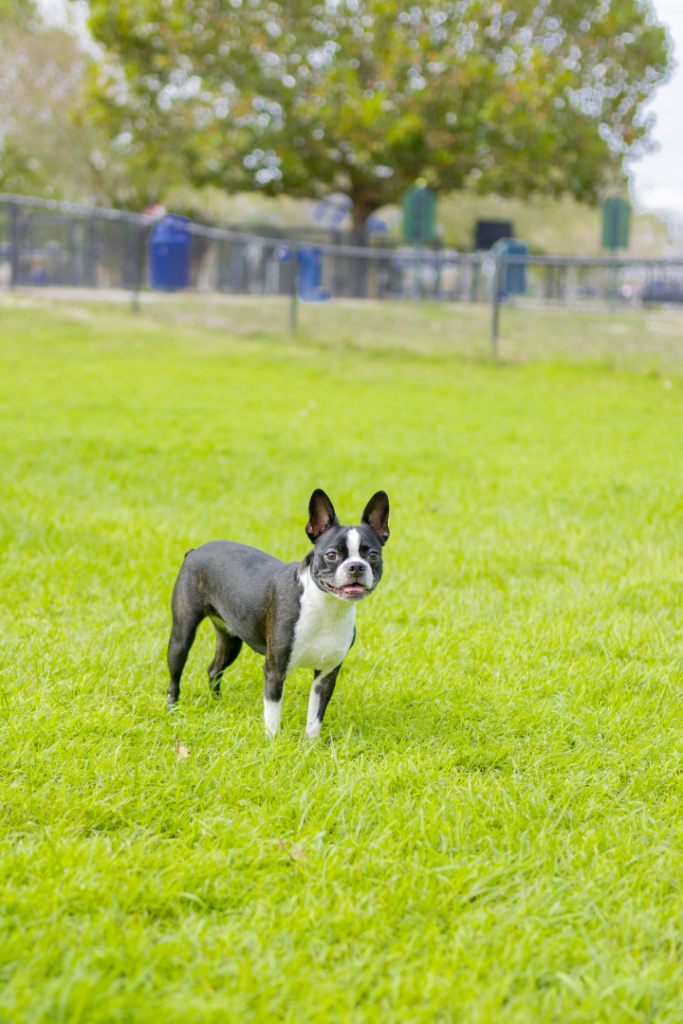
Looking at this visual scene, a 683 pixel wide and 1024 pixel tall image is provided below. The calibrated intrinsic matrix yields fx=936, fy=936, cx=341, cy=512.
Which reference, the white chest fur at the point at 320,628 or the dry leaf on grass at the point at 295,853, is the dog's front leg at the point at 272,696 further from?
the dry leaf on grass at the point at 295,853

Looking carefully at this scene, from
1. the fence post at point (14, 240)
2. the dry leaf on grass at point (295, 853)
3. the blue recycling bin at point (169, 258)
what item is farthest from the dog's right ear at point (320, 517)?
the blue recycling bin at point (169, 258)

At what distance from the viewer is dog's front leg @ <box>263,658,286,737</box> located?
279 cm

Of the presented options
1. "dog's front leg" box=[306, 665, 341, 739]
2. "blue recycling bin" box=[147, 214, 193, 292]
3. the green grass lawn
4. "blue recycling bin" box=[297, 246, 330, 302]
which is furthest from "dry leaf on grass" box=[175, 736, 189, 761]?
"blue recycling bin" box=[297, 246, 330, 302]

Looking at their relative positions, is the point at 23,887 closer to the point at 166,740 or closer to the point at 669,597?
the point at 166,740

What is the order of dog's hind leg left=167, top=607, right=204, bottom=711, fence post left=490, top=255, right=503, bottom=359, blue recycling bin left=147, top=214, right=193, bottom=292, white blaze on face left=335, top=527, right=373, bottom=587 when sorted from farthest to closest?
blue recycling bin left=147, top=214, right=193, bottom=292 → fence post left=490, top=255, right=503, bottom=359 → dog's hind leg left=167, top=607, right=204, bottom=711 → white blaze on face left=335, top=527, right=373, bottom=587

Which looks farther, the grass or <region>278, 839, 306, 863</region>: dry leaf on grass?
the grass

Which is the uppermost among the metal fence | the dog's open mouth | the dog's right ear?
the metal fence

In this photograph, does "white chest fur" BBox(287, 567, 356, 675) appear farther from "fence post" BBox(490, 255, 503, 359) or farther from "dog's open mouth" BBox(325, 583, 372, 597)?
"fence post" BBox(490, 255, 503, 359)

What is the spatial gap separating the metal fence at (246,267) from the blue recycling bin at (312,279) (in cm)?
20

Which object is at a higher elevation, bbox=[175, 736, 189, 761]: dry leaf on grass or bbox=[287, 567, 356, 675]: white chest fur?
bbox=[287, 567, 356, 675]: white chest fur

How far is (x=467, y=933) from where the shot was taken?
2037mm

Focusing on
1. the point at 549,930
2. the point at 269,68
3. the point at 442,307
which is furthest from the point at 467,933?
the point at 269,68

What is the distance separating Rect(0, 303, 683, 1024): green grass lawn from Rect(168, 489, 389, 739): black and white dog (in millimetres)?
196

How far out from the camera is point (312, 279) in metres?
25.4
